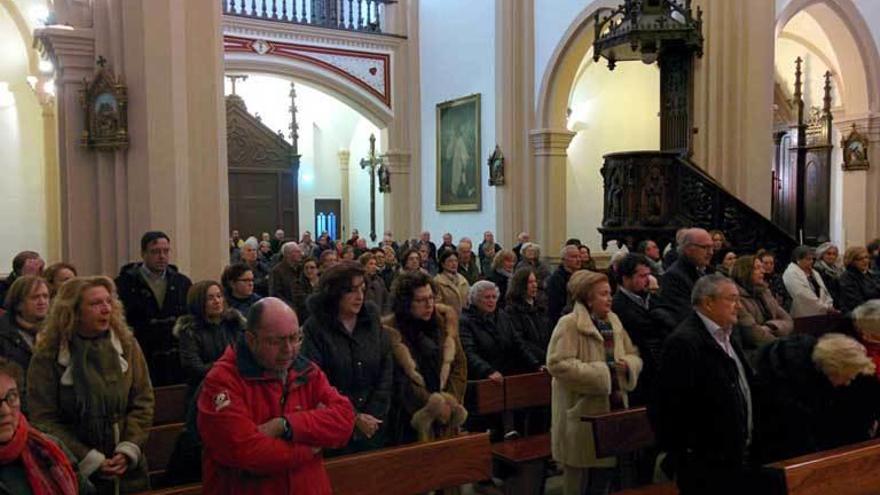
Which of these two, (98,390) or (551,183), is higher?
(551,183)

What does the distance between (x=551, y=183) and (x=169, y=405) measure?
9745 millimetres

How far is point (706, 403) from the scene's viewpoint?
10.1ft

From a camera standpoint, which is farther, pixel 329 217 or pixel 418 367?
pixel 329 217

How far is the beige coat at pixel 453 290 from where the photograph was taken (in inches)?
247

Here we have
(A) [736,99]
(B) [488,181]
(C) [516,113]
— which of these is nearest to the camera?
(A) [736,99]

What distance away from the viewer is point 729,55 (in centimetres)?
944

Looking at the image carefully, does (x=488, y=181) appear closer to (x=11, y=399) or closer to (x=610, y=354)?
(x=610, y=354)

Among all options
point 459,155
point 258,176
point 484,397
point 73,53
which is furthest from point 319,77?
point 484,397

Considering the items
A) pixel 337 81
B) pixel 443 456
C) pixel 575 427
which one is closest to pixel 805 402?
pixel 575 427

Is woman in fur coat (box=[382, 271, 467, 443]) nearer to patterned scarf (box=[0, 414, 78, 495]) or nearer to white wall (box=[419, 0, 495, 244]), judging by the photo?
patterned scarf (box=[0, 414, 78, 495])

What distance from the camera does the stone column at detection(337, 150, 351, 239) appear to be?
22969mm

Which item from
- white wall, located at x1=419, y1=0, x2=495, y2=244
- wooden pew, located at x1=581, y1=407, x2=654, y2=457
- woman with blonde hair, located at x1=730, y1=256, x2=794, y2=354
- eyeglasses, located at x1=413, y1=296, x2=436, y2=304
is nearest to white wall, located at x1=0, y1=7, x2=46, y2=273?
white wall, located at x1=419, y1=0, x2=495, y2=244

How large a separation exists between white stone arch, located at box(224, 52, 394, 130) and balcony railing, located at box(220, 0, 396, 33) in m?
0.81

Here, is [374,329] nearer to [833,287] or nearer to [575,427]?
[575,427]
